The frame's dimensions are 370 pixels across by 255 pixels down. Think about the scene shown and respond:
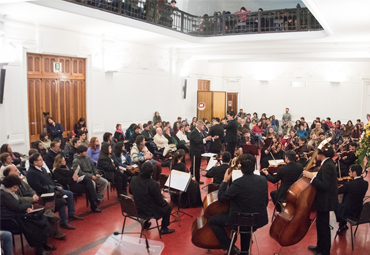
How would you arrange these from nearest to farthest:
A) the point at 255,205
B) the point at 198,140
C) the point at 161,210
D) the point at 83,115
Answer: the point at 255,205 → the point at 161,210 → the point at 198,140 → the point at 83,115

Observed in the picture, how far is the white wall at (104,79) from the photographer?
915 cm

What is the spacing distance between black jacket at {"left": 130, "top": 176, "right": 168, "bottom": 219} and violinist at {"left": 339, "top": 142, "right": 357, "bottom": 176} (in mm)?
4919

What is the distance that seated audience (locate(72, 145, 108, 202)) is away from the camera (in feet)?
23.9

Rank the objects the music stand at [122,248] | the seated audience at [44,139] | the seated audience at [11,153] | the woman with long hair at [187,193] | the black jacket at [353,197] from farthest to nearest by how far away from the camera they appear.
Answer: the seated audience at [44,139], the seated audience at [11,153], the woman with long hair at [187,193], the black jacket at [353,197], the music stand at [122,248]

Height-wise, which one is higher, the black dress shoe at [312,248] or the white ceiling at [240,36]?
the white ceiling at [240,36]

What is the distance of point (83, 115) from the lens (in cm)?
1175

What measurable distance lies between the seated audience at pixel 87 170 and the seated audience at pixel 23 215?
2016 mm

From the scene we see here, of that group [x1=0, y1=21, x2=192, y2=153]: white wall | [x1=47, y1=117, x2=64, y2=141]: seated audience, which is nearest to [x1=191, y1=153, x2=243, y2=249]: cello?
[x1=0, y1=21, x2=192, y2=153]: white wall

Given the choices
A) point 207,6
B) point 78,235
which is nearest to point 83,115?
point 78,235

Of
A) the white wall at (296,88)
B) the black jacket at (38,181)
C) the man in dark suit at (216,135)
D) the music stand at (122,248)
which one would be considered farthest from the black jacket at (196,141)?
the white wall at (296,88)

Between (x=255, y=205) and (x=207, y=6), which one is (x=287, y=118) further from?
(x=255, y=205)

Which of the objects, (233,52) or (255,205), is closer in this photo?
(255,205)

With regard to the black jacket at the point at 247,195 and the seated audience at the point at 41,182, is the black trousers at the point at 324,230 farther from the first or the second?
the seated audience at the point at 41,182

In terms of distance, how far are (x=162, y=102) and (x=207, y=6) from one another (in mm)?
7000
